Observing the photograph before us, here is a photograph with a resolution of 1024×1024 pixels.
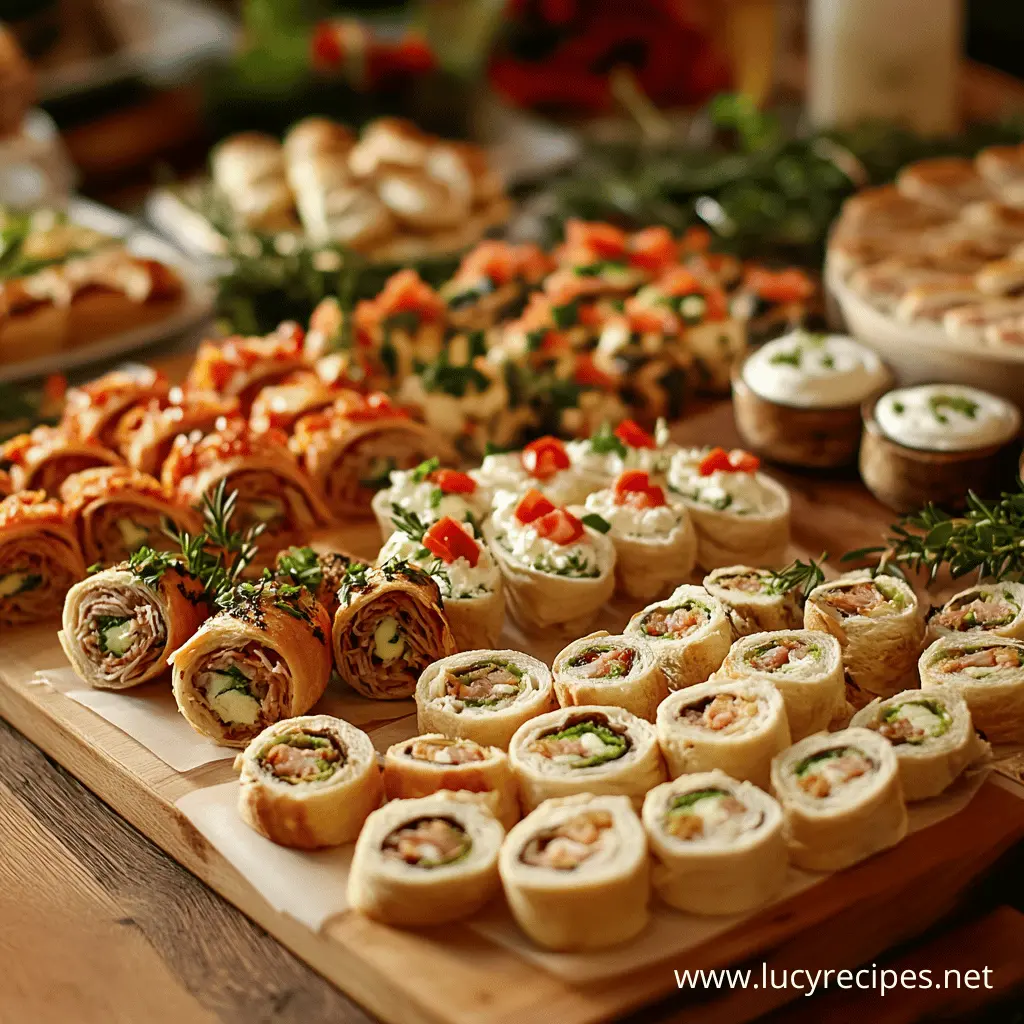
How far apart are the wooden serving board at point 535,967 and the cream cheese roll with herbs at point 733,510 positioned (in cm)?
91

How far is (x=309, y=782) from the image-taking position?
2.59 meters

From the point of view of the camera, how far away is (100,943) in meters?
2.59

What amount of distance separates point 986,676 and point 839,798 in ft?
1.68

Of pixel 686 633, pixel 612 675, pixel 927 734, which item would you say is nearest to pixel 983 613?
pixel 927 734

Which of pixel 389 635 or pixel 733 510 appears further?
pixel 733 510

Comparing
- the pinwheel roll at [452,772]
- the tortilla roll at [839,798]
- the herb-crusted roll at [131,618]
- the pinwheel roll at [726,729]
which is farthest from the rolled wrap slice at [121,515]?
the tortilla roll at [839,798]

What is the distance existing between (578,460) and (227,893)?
4.67 ft

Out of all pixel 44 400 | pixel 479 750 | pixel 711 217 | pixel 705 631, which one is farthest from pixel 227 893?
pixel 711 217

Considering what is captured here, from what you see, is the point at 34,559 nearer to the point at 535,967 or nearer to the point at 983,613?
the point at 535,967

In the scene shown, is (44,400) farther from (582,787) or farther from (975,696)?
(975,696)

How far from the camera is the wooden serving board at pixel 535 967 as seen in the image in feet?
7.44

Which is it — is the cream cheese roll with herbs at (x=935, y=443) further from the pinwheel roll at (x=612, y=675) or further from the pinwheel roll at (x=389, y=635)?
the pinwheel roll at (x=389, y=635)

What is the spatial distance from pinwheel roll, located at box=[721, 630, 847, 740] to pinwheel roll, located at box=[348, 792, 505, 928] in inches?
24.5

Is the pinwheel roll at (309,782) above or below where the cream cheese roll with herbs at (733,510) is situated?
above
